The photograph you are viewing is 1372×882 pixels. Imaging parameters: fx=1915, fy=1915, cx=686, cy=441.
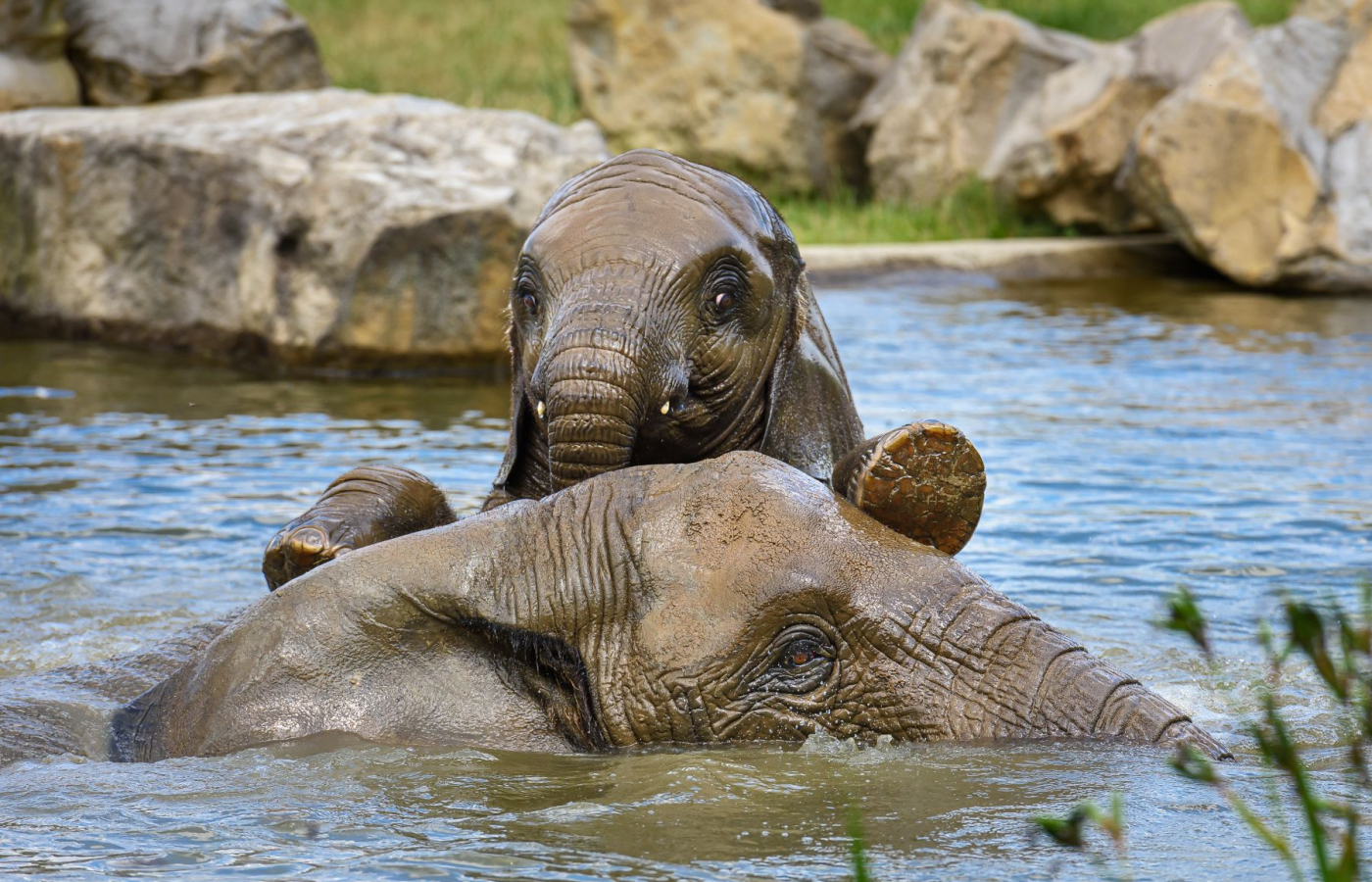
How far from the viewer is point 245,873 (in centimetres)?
363

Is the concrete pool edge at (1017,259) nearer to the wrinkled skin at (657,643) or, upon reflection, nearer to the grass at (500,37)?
the grass at (500,37)

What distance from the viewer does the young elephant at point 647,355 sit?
5090 mm

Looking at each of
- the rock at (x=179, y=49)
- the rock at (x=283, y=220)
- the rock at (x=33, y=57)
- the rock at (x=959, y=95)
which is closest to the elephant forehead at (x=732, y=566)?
the rock at (x=283, y=220)

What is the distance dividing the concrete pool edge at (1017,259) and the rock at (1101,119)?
0.57 meters

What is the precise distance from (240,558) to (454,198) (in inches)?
236

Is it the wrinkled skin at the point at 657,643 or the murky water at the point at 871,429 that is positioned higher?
the wrinkled skin at the point at 657,643

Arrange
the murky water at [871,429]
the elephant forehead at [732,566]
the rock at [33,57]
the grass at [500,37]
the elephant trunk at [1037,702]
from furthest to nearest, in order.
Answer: the grass at [500,37] < the rock at [33,57] < the elephant trunk at [1037,702] < the elephant forehead at [732,566] < the murky water at [871,429]

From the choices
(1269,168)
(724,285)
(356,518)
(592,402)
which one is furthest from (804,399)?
(1269,168)

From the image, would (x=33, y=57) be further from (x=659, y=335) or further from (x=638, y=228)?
(x=659, y=335)

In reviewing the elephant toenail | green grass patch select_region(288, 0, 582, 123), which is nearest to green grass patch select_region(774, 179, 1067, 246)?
green grass patch select_region(288, 0, 582, 123)

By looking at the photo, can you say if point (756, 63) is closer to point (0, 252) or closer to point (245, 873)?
point (0, 252)

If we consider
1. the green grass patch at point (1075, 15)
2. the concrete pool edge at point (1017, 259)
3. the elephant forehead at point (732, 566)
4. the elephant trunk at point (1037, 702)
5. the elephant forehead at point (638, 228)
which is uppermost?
the green grass patch at point (1075, 15)

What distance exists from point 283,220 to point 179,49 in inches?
311

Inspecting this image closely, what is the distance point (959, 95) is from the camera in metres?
24.2
